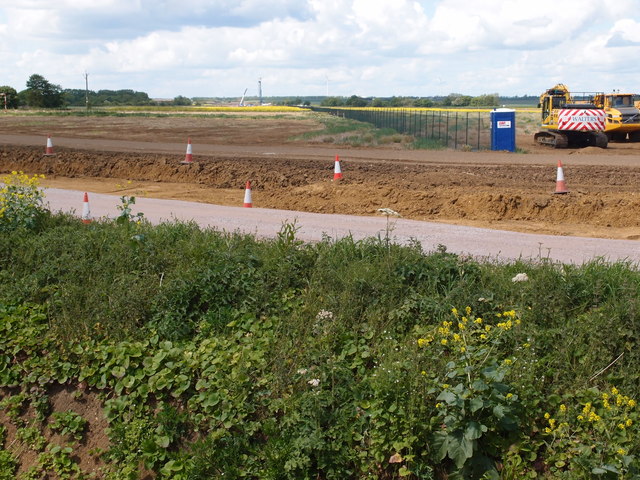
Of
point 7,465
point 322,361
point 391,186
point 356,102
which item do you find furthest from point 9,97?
point 322,361

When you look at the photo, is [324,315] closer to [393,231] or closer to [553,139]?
[393,231]

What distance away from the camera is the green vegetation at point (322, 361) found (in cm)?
574

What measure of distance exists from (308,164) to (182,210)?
11.4 m

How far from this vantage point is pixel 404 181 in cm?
2017

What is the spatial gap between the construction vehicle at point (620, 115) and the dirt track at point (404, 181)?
1175 millimetres

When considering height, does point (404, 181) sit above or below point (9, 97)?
below

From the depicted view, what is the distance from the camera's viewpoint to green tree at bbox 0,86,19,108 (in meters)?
103

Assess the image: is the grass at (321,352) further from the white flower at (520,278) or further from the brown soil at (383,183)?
the brown soil at (383,183)

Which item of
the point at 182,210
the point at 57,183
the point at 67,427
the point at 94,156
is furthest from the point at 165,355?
the point at 94,156

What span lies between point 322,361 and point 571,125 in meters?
28.4

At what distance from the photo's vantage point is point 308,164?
25359mm

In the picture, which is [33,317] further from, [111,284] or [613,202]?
[613,202]

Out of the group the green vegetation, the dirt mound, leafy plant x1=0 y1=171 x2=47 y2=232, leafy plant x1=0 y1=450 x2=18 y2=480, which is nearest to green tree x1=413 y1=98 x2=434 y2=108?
the dirt mound

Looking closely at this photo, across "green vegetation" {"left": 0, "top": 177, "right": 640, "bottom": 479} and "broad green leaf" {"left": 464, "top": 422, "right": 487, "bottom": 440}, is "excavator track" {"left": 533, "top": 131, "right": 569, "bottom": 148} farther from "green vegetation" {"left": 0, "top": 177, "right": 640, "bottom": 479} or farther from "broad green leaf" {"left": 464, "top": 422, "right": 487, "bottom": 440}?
"broad green leaf" {"left": 464, "top": 422, "right": 487, "bottom": 440}
